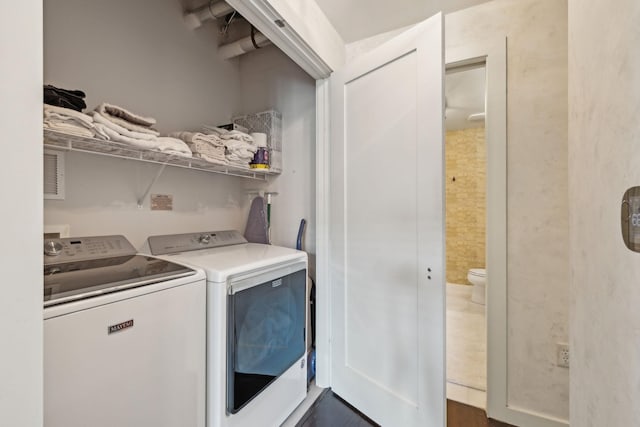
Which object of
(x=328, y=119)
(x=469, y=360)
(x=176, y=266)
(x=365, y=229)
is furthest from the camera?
(x=469, y=360)

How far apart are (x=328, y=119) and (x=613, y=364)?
5.64 ft

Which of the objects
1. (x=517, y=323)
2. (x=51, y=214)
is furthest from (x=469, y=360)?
(x=51, y=214)

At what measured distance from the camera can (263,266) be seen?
4.50 feet

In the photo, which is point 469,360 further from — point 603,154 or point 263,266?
point 603,154

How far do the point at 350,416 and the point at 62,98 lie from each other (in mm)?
2140

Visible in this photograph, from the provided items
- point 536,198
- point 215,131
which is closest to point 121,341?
point 215,131

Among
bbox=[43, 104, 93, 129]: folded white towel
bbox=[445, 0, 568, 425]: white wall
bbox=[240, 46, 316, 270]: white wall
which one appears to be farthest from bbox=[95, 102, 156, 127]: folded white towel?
bbox=[445, 0, 568, 425]: white wall

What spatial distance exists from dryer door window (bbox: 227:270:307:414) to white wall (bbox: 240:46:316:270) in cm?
60

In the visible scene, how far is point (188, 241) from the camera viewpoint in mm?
1684

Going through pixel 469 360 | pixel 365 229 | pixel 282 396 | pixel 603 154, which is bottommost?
pixel 469 360

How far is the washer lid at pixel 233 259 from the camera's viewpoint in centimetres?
120

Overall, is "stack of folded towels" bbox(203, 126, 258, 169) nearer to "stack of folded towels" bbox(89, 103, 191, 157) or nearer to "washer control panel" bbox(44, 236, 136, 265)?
"stack of folded towels" bbox(89, 103, 191, 157)

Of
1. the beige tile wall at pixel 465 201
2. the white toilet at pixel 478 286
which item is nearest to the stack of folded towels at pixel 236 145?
the white toilet at pixel 478 286

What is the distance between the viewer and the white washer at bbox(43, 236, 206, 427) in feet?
2.52
